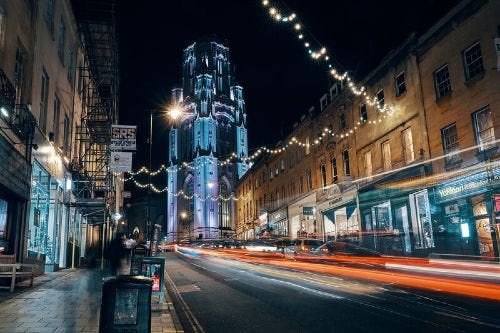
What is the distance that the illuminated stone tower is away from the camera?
324 ft

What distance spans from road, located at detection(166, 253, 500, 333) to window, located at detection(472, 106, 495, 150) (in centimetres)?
895

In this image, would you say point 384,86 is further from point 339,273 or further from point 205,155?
point 205,155

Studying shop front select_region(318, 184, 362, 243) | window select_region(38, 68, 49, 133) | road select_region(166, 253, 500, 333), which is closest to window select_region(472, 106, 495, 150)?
road select_region(166, 253, 500, 333)

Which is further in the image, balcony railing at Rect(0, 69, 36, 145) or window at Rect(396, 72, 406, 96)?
window at Rect(396, 72, 406, 96)

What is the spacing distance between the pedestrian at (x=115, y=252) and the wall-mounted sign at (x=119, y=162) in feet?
20.4

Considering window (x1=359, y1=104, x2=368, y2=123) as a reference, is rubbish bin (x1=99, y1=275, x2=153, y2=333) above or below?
below

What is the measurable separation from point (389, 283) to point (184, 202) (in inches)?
3729

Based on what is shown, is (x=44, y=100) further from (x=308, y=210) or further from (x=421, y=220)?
(x=308, y=210)

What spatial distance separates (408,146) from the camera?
81.4ft

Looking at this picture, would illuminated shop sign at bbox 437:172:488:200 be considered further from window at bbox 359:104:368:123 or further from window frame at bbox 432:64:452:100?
window at bbox 359:104:368:123

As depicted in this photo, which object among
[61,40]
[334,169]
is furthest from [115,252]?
[334,169]

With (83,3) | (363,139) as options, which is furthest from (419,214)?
(83,3)

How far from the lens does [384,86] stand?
27094mm

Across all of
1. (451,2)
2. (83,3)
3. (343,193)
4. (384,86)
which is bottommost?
(343,193)
